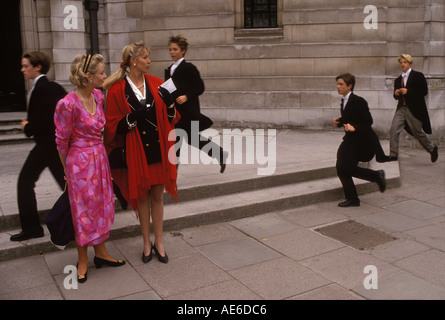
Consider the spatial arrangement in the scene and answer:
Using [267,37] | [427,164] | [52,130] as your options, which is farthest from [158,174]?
[267,37]

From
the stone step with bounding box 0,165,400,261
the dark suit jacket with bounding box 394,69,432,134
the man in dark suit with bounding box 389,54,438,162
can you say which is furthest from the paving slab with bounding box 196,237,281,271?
the dark suit jacket with bounding box 394,69,432,134

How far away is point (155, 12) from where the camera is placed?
11.5m

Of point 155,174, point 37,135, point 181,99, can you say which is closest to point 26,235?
point 37,135

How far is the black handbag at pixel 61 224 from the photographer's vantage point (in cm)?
418

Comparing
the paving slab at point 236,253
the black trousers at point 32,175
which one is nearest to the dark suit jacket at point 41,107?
the black trousers at point 32,175

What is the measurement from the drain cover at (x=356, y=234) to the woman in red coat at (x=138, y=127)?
2104 millimetres

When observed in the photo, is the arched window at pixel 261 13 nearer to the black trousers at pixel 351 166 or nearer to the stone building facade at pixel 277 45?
the stone building facade at pixel 277 45

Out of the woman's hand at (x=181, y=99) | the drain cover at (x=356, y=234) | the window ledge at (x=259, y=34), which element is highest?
the window ledge at (x=259, y=34)

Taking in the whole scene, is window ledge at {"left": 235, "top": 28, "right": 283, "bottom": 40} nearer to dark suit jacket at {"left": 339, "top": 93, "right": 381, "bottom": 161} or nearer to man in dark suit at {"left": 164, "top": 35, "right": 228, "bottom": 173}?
dark suit jacket at {"left": 339, "top": 93, "right": 381, "bottom": 161}

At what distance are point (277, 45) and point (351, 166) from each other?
5.48m

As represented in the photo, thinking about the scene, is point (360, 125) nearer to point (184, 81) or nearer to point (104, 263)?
point (184, 81)

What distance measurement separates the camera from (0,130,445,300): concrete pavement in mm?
4098

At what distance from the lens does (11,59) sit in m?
11.3

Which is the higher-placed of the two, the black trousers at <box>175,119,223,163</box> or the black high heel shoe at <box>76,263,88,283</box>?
the black trousers at <box>175,119,223,163</box>
